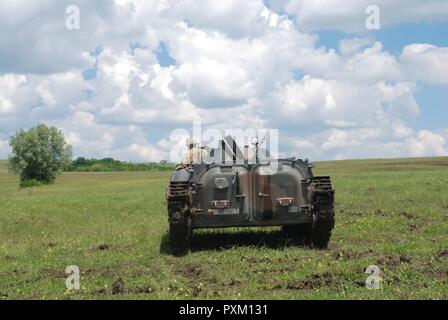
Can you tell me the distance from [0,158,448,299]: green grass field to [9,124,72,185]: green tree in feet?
261

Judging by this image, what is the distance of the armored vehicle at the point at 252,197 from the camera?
46.5 ft

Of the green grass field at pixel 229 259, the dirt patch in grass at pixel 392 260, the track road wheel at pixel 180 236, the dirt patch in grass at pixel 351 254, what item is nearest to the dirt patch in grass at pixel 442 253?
the green grass field at pixel 229 259

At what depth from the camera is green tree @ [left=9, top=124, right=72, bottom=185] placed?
101 meters

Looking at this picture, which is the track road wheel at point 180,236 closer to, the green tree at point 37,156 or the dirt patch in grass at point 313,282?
the dirt patch in grass at point 313,282

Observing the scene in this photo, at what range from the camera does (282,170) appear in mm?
14297

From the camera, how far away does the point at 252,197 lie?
562 inches

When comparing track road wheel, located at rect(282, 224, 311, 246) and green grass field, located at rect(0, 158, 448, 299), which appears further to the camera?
track road wheel, located at rect(282, 224, 311, 246)

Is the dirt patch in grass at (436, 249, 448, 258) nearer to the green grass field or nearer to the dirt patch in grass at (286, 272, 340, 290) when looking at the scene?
the green grass field

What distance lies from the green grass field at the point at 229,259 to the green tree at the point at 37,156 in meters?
79.4

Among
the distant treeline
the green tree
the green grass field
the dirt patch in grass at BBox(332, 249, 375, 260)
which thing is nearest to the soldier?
the green grass field

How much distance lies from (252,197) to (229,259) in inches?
66.6
